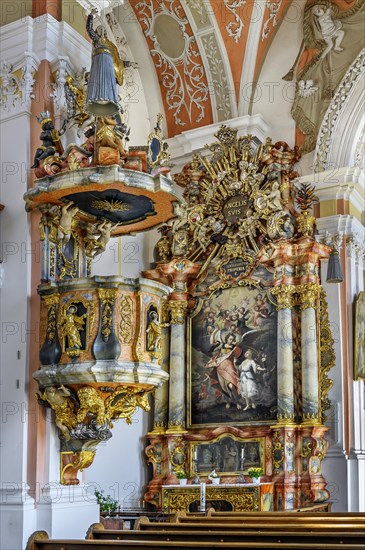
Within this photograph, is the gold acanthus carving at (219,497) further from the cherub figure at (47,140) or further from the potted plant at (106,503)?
the cherub figure at (47,140)

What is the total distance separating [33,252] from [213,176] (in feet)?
16.0

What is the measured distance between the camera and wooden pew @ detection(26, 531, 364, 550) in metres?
5.11

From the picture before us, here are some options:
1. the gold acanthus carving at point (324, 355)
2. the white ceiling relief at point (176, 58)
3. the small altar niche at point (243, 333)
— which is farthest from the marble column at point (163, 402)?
the white ceiling relief at point (176, 58)

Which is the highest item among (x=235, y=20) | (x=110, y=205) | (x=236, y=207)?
(x=235, y=20)

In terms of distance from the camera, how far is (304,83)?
455 inches

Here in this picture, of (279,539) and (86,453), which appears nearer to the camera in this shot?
(279,539)

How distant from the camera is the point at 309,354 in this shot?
10.5 meters

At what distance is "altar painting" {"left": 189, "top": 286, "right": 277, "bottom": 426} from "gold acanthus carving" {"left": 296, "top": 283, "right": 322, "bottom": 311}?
1.55 feet

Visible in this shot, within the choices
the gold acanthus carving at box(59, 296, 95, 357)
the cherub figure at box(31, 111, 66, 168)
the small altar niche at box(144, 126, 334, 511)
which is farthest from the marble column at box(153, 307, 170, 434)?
the cherub figure at box(31, 111, 66, 168)

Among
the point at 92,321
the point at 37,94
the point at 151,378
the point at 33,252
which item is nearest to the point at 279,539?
the point at 151,378

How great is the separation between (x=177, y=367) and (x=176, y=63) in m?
4.35

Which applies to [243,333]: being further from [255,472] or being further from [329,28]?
[329,28]

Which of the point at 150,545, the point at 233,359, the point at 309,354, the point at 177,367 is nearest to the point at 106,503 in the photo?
the point at 177,367

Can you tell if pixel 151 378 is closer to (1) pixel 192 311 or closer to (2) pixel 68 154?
(2) pixel 68 154
